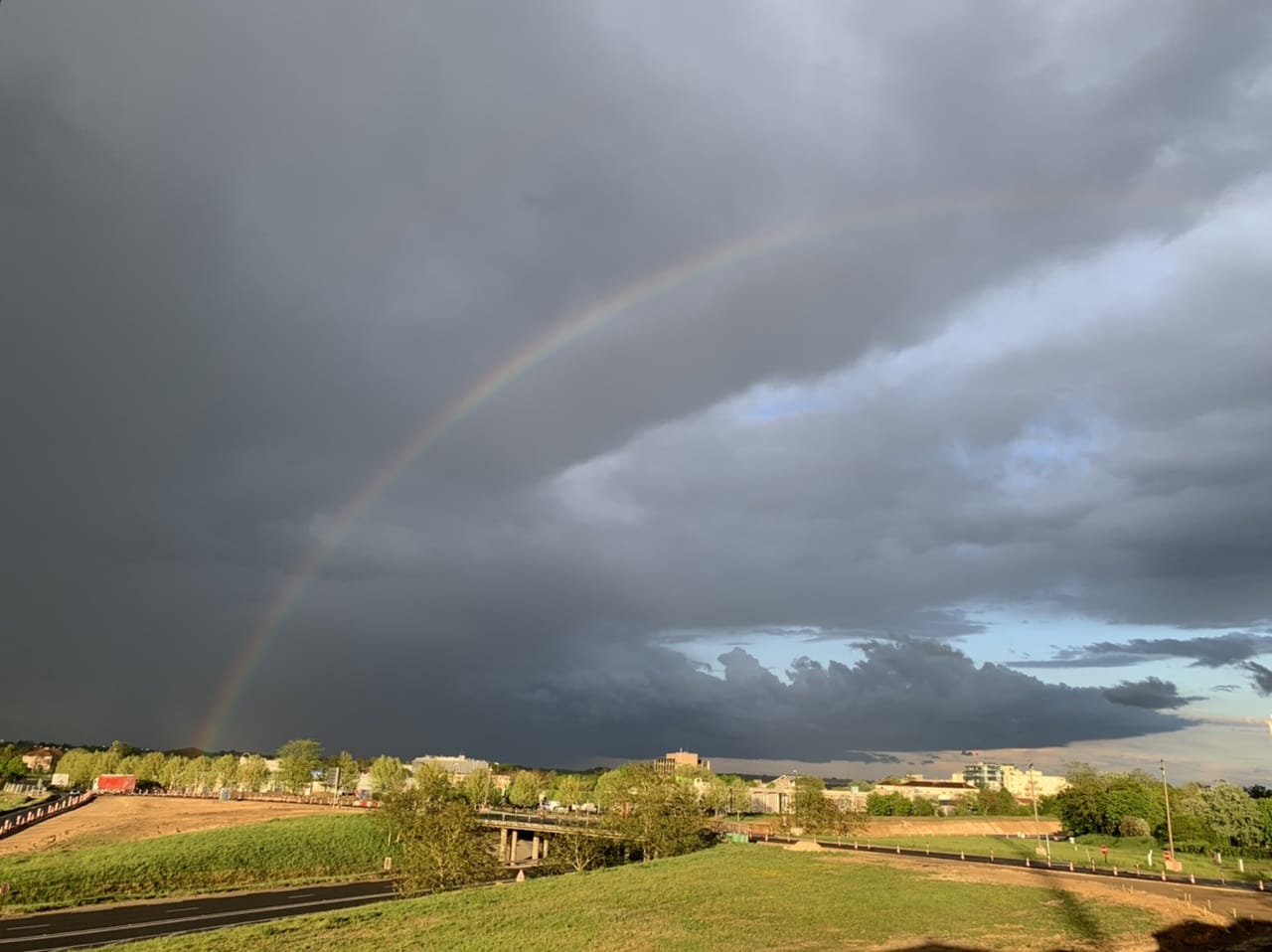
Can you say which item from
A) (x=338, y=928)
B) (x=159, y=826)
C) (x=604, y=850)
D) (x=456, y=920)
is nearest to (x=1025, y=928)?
(x=456, y=920)

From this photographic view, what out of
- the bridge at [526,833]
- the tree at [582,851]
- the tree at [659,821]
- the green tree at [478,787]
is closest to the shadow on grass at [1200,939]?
the tree at [659,821]

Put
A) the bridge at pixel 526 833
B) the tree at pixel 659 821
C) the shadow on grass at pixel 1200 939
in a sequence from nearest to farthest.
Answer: the shadow on grass at pixel 1200 939
the tree at pixel 659 821
the bridge at pixel 526 833

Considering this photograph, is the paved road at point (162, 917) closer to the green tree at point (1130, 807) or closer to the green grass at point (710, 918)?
the green grass at point (710, 918)

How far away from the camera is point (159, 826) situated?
12138 centimetres

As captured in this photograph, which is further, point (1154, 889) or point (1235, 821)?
point (1235, 821)

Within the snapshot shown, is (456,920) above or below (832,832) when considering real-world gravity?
above

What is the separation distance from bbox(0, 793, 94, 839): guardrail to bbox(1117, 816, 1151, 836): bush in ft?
543

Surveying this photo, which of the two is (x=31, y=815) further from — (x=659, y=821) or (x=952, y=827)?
(x=952, y=827)

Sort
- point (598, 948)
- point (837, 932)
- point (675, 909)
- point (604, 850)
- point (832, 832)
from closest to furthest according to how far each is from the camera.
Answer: point (598, 948) → point (837, 932) → point (675, 909) → point (604, 850) → point (832, 832)

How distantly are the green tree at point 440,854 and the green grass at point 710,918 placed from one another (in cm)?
876

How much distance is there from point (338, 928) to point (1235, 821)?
129 metres

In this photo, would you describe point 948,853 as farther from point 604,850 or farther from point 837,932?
point 837,932

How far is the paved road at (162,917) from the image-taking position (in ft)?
179

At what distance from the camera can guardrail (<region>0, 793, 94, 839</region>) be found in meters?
110
